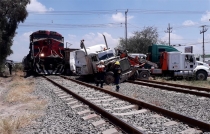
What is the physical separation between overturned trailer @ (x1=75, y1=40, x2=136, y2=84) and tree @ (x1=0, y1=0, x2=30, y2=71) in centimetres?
1457

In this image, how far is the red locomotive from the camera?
25.2 m

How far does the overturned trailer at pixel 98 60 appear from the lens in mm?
17408

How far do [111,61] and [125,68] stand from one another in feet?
3.38

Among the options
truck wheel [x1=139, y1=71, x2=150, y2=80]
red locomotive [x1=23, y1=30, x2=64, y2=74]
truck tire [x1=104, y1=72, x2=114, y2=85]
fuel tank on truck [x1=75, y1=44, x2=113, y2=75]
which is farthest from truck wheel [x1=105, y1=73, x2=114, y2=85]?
red locomotive [x1=23, y1=30, x2=64, y2=74]

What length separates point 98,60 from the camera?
17.8 meters

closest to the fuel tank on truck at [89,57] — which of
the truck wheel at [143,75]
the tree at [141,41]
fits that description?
the truck wheel at [143,75]

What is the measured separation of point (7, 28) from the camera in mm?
31203

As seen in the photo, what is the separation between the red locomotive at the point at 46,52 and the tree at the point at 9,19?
6.41 metres

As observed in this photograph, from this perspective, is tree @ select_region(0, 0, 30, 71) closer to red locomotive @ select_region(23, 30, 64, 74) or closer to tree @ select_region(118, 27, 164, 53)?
red locomotive @ select_region(23, 30, 64, 74)

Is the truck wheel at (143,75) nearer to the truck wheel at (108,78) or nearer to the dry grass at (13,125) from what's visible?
the truck wheel at (108,78)

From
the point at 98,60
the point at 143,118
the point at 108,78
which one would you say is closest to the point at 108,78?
the point at 108,78

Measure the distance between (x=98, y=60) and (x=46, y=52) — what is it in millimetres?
9390

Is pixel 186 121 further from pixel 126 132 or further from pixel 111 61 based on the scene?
pixel 111 61

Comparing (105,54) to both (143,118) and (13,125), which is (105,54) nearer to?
(143,118)
